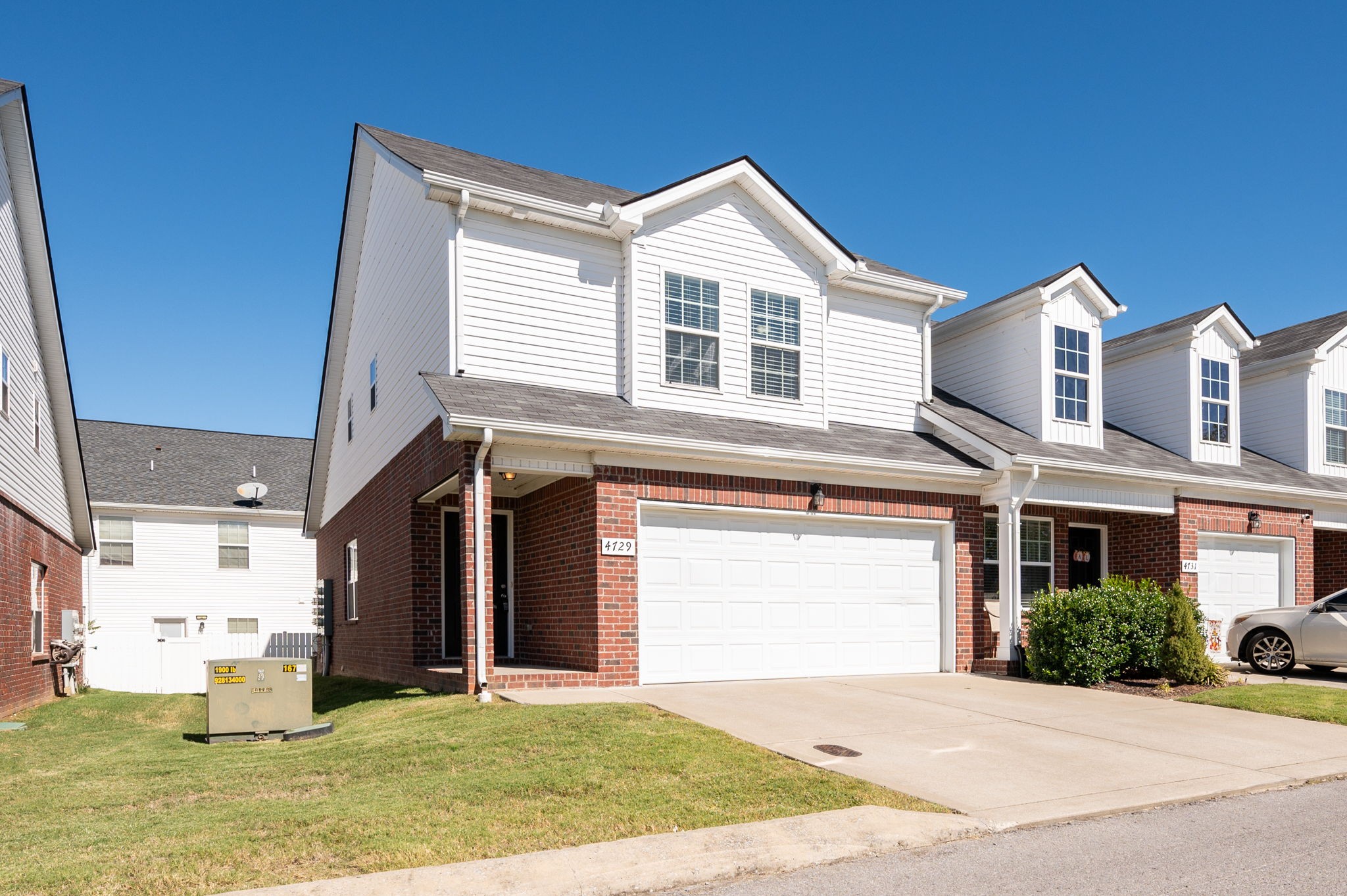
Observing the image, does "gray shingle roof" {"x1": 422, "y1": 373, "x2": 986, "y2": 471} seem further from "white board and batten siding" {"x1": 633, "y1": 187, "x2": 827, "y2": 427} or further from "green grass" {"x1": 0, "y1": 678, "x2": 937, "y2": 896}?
"green grass" {"x1": 0, "y1": 678, "x2": 937, "y2": 896}

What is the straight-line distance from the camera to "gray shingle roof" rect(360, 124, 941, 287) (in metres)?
14.0

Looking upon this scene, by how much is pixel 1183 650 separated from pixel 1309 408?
34.2 ft

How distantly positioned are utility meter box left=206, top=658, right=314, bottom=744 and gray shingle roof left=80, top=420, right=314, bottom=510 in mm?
20203

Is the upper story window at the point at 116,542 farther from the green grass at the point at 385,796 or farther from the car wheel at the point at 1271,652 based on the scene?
the car wheel at the point at 1271,652

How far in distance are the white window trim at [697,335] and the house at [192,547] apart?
52.7 feet

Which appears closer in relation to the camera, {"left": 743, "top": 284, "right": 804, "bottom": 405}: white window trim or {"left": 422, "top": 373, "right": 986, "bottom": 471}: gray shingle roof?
{"left": 422, "top": 373, "right": 986, "bottom": 471}: gray shingle roof

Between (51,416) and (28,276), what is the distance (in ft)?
11.0

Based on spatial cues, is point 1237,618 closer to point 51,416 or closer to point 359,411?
point 359,411

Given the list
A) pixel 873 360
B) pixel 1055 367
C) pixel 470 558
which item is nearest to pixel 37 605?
pixel 470 558

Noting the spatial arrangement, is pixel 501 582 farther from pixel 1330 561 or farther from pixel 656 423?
pixel 1330 561

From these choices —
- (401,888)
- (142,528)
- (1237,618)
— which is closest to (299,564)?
(142,528)

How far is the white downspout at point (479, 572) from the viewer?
37.3 ft

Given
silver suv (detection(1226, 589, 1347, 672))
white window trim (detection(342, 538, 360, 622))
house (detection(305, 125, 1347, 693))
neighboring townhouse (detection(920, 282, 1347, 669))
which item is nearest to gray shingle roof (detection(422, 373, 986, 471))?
house (detection(305, 125, 1347, 693))

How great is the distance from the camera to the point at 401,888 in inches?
208
